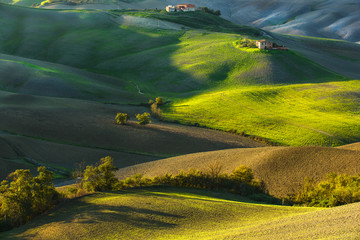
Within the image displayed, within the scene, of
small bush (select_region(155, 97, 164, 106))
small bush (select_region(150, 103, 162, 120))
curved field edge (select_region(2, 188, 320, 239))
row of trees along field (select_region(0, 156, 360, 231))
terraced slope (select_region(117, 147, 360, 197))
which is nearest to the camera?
curved field edge (select_region(2, 188, 320, 239))

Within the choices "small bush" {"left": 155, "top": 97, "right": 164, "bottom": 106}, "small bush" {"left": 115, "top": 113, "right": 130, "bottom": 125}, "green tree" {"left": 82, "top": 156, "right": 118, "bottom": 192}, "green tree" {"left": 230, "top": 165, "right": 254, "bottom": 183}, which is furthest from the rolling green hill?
"green tree" {"left": 82, "top": 156, "right": 118, "bottom": 192}

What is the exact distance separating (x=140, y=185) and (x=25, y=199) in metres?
11.0

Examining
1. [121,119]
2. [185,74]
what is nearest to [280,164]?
[121,119]

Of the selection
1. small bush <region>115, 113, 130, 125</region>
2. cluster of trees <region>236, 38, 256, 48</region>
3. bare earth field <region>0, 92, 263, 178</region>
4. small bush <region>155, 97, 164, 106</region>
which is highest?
cluster of trees <region>236, 38, 256, 48</region>

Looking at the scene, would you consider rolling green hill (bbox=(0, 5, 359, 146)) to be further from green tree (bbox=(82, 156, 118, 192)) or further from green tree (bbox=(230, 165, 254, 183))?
green tree (bbox=(82, 156, 118, 192))

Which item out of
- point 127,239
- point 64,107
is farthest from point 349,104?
point 127,239

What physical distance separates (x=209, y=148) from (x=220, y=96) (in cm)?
3467

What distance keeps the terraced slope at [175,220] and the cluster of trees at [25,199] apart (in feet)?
3.40

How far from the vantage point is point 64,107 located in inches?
3135

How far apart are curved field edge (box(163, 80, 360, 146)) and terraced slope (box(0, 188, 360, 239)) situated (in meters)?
39.6

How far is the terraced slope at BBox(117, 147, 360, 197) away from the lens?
37875mm

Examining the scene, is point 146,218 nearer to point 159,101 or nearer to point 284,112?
point 284,112

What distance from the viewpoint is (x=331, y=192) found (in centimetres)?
3155

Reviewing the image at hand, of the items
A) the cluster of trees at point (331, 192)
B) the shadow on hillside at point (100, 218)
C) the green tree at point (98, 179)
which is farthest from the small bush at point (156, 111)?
the shadow on hillside at point (100, 218)
